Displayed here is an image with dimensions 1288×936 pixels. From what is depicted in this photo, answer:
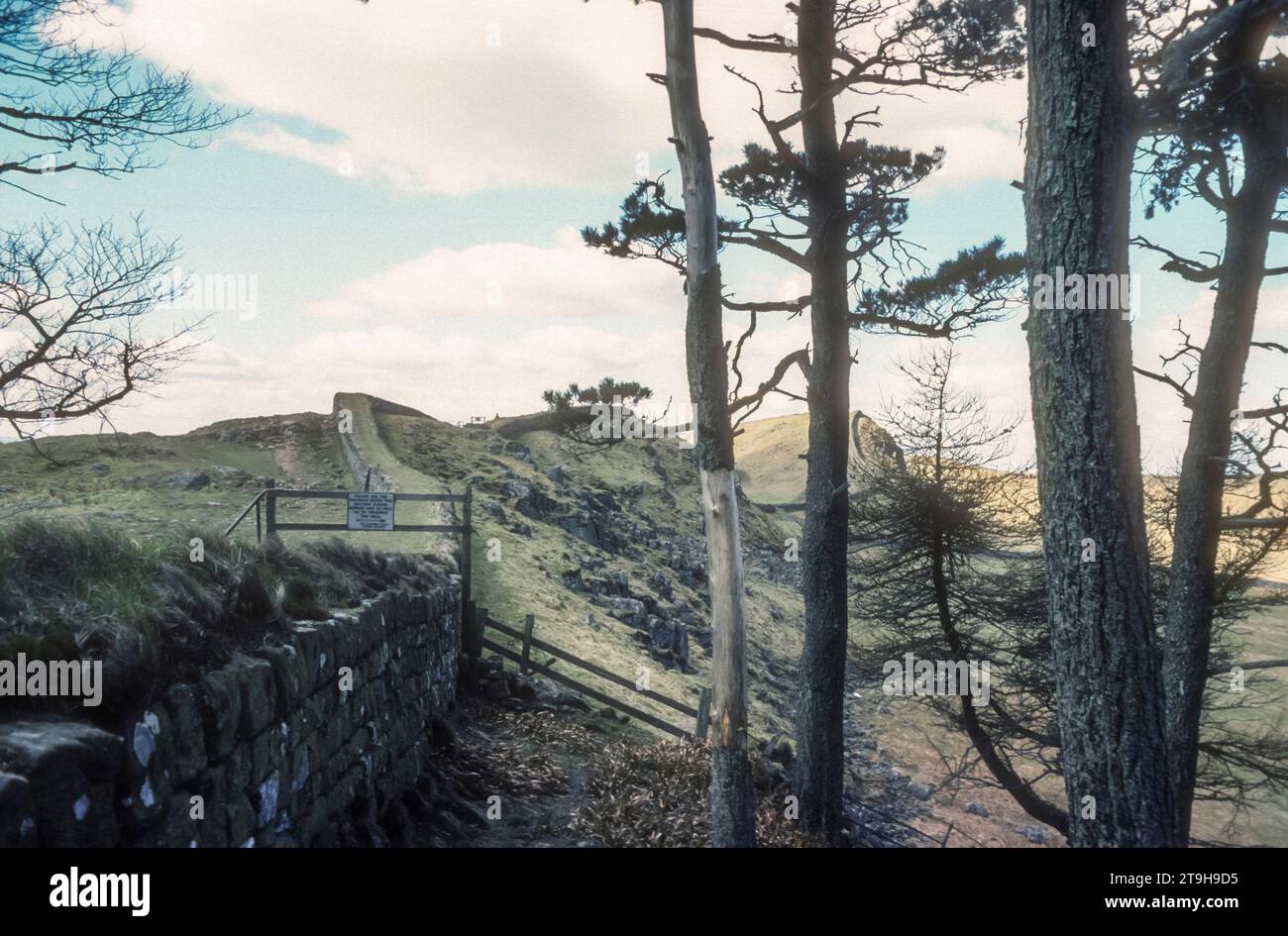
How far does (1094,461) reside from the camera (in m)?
5.07

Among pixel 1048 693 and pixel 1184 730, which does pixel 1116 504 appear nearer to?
pixel 1184 730

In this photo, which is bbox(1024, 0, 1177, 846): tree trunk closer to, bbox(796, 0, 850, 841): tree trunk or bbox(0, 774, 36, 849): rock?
bbox(796, 0, 850, 841): tree trunk

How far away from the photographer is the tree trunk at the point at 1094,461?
5.00 meters

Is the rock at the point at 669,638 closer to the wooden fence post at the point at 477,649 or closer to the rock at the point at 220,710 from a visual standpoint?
the wooden fence post at the point at 477,649

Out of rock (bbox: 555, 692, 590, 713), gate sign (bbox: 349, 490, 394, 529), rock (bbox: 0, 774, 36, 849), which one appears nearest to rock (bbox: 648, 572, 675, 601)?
rock (bbox: 555, 692, 590, 713)

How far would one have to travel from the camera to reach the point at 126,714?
12.0 ft

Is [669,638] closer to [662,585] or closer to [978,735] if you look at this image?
[662,585]

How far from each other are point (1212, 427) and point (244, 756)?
9210 mm

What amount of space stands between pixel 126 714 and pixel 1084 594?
516cm

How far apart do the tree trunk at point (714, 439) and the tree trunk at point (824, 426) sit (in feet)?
9.22

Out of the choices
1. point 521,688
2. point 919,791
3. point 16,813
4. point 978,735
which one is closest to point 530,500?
point 919,791
